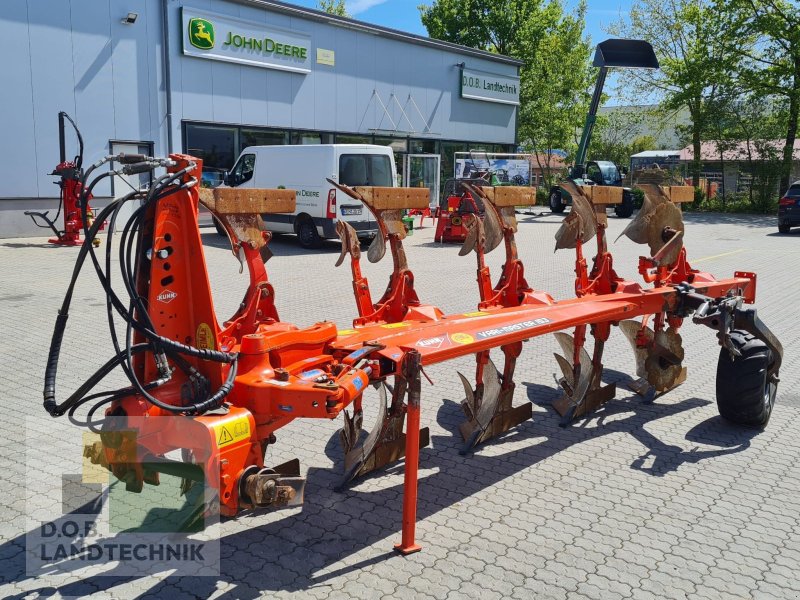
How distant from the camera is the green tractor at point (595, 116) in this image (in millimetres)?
25422

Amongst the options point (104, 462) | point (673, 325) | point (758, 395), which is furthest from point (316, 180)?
point (104, 462)

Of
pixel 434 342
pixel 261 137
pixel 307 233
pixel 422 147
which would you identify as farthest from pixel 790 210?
pixel 434 342

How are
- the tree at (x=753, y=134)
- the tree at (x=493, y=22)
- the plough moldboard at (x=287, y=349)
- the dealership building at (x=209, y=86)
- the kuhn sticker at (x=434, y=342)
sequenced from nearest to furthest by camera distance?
the plough moldboard at (x=287, y=349) < the kuhn sticker at (x=434, y=342) < the dealership building at (x=209, y=86) < the tree at (x=753, y=134) < the tree at (x=493, y=22)

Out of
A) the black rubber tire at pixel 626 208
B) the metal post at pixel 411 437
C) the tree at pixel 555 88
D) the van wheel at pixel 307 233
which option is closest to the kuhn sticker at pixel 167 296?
the metal post at pixel 411 437

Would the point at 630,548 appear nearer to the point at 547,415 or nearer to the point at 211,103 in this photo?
the point at 547,415

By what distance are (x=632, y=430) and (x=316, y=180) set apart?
453 inches

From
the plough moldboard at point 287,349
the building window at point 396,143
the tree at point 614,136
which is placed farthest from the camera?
the tree at point 614,136

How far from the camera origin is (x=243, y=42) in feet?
67.4

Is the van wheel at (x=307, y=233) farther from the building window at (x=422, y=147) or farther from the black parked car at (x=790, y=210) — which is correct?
the black parked car at (x=790, y=210)

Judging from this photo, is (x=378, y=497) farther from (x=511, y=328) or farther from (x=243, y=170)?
(x=243, y=170)

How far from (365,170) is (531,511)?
41.6 feet

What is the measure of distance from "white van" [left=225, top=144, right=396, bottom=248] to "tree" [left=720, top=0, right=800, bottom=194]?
19.8 meters

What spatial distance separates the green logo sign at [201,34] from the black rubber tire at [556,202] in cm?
1494

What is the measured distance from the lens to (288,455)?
Result: 525cm
